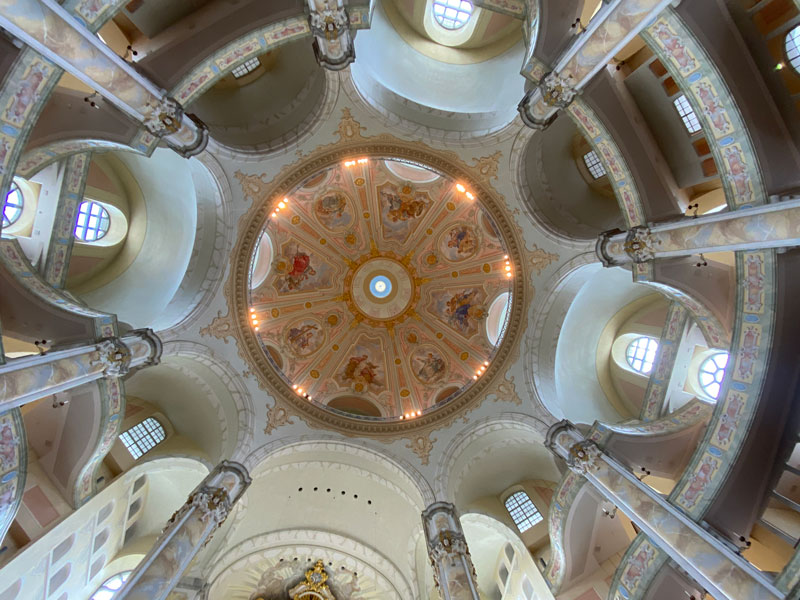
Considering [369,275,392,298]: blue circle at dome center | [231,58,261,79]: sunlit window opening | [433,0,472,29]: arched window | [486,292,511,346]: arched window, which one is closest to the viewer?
[433,0,472,29]: arched window

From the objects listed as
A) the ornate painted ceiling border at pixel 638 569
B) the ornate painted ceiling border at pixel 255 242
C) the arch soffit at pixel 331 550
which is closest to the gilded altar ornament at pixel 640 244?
the ornate painted ceiling border at pixel 638 569

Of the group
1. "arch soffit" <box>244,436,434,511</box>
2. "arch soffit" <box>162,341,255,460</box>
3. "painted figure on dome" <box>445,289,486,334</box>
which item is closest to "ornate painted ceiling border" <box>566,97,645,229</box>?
"arch soffit" <box>244,436,434,511</box>

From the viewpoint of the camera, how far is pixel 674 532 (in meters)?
8.63

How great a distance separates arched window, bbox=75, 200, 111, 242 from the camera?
14.2m

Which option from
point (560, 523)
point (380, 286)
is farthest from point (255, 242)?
point (560, 523)

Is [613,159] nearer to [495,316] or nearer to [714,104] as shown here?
[714,104]

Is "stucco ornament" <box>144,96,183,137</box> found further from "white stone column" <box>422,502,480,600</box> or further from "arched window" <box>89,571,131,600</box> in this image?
"white stone column" <box>422,502,480,600</box>

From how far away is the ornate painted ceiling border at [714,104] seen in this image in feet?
27.3

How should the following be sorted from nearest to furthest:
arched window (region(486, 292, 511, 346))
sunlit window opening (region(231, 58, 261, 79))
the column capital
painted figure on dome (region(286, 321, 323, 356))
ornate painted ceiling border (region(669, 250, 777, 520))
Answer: ornate painted ceiling border (region(669, 250, 777, 520))
the column capital
sunlit window opening (region(231, 58, 261, 79))
arched window (region(486, 292, 511, 346))
painted figure on dome (region(286, 321, 323, 356))

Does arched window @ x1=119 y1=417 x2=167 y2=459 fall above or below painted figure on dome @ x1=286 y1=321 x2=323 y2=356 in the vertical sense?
below

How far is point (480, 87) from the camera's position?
1577cm

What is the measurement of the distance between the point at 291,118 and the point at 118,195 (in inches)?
262

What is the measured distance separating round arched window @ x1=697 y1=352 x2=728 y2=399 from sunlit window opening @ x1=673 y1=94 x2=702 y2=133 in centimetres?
637

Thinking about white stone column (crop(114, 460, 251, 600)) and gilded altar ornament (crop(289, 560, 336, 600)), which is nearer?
white stone column (crop(114, 460, 251, 600))
